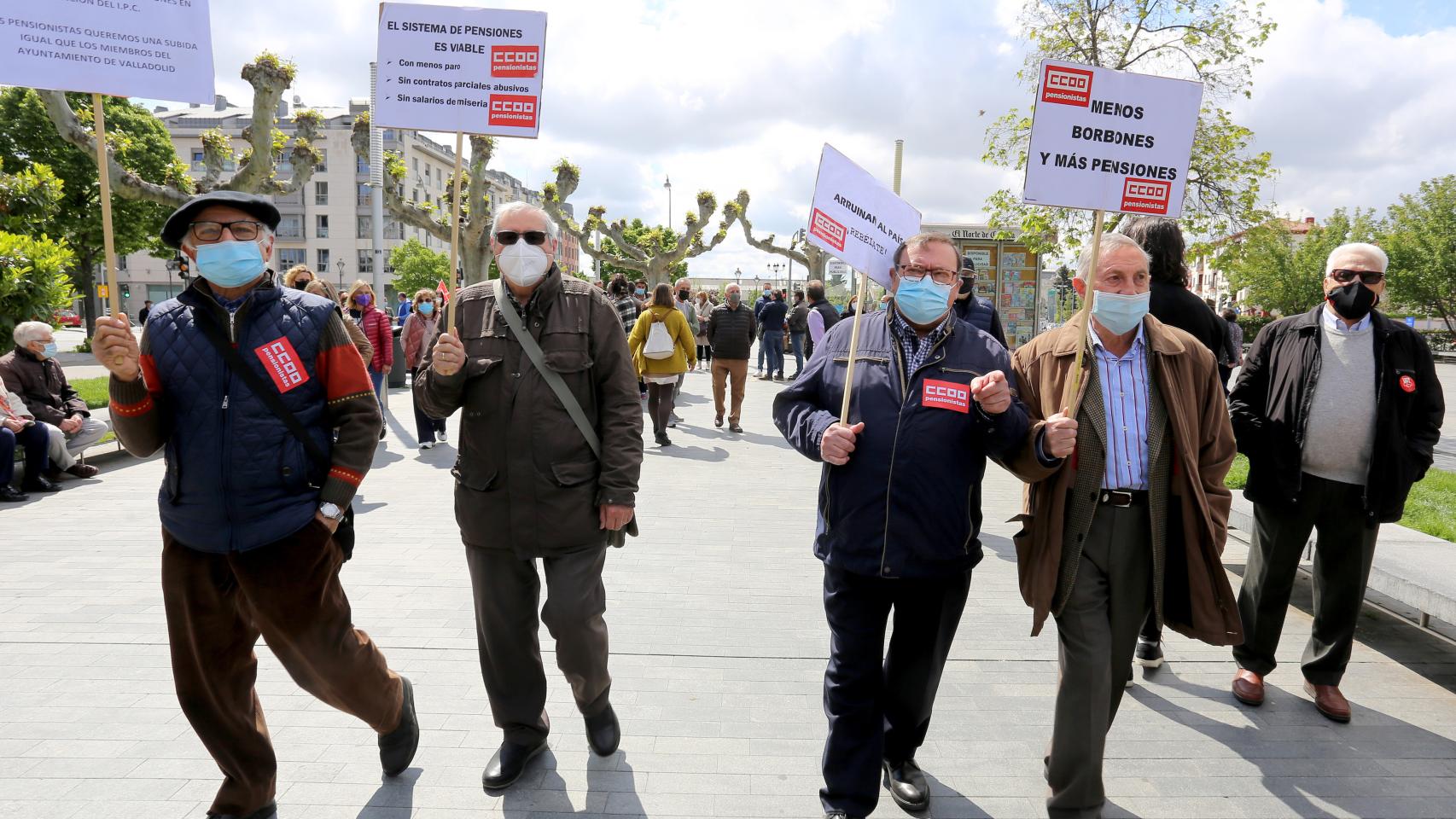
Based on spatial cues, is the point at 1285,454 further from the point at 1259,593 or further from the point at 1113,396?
the point at 1113,396

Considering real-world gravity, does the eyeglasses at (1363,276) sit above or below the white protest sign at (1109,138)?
below

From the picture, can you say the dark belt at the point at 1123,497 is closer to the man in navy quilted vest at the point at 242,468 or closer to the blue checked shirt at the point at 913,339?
the blue checked shirt at the point at 913,339

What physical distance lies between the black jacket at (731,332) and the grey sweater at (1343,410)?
901 cm

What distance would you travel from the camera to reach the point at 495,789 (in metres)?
3.22

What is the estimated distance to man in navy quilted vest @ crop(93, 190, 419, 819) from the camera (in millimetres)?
2873

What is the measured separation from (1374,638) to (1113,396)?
310 centimetres

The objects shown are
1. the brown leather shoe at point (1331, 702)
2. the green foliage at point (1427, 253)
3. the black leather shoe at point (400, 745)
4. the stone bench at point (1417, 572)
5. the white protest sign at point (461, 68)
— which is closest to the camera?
the black leather shoe at point (400, 745)

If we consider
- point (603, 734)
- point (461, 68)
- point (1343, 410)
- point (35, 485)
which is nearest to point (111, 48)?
point (461, 68)

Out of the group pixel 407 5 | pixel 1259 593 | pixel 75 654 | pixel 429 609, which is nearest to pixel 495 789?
pixel 429 609

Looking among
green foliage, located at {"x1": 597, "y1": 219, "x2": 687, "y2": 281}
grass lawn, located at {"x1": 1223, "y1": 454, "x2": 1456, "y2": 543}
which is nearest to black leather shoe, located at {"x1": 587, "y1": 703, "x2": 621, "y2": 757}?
grass lawn, located at {"x1": 1223, "y1": 454, "x2": 1456, "y2": 543}

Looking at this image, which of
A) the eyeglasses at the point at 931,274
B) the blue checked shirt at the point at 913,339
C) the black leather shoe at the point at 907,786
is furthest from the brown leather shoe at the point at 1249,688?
the eyeglasses at the point at 931,274

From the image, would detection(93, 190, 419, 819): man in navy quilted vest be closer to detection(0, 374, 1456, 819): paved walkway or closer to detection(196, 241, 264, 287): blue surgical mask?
detection(196, 241, 264, 287): blue surgical mask

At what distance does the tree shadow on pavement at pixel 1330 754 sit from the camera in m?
3.24

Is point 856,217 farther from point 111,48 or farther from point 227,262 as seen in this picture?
point 111,48
